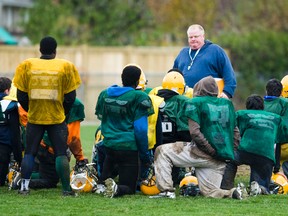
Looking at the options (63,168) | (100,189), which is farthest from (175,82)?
(63,168)

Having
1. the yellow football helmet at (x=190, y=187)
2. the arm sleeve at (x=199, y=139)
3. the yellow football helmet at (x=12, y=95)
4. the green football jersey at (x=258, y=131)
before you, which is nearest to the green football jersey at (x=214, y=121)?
the arm sleeve at (x=199, y=139)

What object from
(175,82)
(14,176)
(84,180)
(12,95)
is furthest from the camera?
(12,95)

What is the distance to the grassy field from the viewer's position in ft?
34.9

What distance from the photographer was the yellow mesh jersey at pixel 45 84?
11.9 metres

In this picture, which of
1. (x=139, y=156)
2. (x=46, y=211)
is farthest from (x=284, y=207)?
(x=46, y=211)

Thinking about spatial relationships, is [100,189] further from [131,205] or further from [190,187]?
[131,205]

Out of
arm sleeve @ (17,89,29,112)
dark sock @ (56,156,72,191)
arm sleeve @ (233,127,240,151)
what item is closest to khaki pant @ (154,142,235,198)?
arm sleeve @ (233,127,240,151)

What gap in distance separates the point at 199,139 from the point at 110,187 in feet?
4.21

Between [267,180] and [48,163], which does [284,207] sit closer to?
[267,180]

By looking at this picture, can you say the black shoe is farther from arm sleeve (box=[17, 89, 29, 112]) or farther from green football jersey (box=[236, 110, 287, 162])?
green football jersey (box=[236, 110, 287, 162])

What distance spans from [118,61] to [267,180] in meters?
22.5

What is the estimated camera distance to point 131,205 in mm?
11172

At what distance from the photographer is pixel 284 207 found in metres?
11.2

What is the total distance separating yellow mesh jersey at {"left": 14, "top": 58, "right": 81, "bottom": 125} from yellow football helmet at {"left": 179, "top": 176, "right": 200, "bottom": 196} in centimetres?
180
